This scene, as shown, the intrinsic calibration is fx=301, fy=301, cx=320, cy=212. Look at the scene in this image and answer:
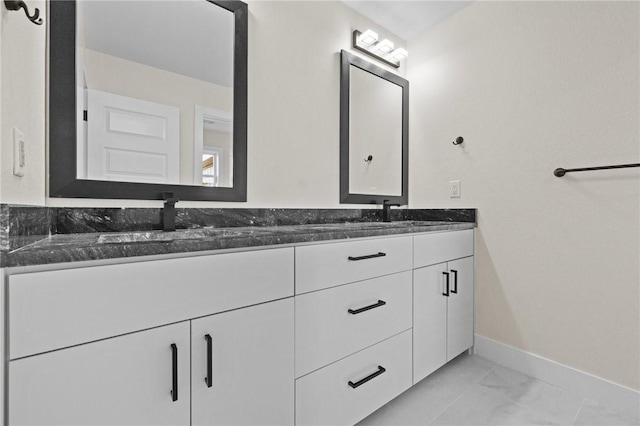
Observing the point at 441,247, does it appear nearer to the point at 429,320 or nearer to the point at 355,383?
the point at 429,320

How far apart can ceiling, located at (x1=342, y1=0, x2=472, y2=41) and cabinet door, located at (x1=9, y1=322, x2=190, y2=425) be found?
221 cm

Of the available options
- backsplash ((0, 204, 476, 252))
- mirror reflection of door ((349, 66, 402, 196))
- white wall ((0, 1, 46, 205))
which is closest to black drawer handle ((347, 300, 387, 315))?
backsplash ((0, 204, 476, 252))

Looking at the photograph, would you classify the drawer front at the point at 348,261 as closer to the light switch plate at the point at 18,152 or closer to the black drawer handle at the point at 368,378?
the black drawer handle at the point at 368,378

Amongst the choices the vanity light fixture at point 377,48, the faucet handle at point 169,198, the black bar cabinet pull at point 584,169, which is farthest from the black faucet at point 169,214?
the black bar cabinet pull at point 584,169

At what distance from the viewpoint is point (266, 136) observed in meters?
1.61

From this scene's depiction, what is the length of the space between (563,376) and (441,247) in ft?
3.02

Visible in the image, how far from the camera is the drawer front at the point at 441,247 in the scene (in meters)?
1.54

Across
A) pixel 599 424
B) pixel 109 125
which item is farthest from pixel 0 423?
pixel 599 424

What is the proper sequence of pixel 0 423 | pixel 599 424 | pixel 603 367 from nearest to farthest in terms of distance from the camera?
pixel 0 423 < pixel 599 424 < pixel 603 367

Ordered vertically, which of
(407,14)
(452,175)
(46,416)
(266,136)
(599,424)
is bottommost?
(599,424)

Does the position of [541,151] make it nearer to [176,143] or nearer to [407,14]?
[407,14]

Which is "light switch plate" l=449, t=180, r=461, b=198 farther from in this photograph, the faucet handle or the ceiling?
the faucet handle

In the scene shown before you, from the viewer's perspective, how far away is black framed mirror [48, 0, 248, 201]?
1.11 m

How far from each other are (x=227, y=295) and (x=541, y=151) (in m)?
1.81
